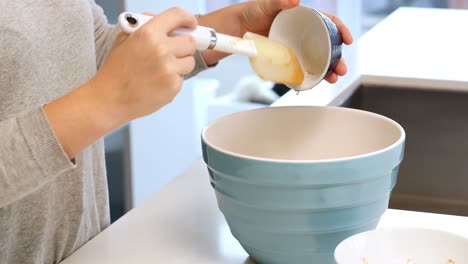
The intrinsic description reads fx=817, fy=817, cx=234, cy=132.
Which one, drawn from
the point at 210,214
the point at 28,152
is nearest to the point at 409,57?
the point at 210,214

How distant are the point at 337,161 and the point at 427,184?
708 mm

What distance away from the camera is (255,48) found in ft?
3.07

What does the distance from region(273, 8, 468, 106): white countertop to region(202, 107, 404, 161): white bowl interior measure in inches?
10.3

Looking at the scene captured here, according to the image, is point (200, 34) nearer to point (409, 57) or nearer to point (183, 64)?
point (183, 64)

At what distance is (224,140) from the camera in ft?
3.40

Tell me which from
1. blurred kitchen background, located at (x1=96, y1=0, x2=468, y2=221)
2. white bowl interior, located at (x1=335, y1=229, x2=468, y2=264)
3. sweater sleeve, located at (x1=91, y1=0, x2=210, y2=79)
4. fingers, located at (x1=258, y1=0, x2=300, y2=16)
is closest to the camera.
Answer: white bowl interior, located at (x1=335, y1=229, x2=468, y2=264)

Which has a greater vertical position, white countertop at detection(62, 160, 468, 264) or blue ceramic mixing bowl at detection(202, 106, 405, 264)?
blue ceramic mixing bowl at detection(202, 106, 405, 264)

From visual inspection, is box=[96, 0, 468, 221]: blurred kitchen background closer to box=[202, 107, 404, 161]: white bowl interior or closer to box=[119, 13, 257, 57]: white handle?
box=[202, 107, 404, 161]: white bowl interior

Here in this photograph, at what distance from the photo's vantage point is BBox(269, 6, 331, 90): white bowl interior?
1054mm

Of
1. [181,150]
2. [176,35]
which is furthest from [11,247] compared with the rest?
[181,150]

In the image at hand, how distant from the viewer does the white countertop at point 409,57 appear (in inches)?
57.2

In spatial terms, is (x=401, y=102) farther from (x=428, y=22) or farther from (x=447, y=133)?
(x=428, y=22)

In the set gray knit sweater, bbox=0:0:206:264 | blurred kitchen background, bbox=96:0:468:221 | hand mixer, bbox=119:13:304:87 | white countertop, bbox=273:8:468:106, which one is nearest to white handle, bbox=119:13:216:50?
hand mixer, bbox=119:13:304:87

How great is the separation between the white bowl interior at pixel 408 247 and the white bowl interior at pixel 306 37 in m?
0.28
